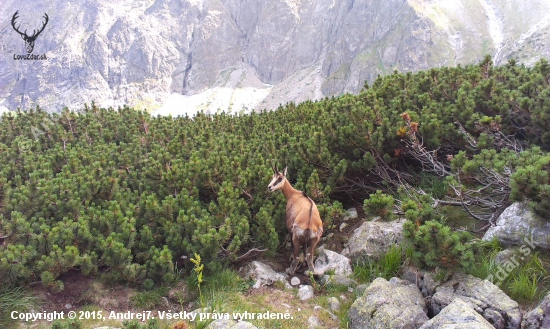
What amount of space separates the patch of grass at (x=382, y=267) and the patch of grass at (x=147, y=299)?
12.4ft

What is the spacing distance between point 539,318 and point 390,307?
5.89ft

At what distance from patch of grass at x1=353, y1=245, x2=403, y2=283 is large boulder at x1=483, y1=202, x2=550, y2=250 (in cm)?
153

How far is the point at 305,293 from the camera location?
6.75 meters

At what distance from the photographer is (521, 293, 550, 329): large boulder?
14.1 feet

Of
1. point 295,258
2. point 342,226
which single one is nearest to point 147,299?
point 295,258

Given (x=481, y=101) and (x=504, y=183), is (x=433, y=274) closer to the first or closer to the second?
(x=504, y=183)

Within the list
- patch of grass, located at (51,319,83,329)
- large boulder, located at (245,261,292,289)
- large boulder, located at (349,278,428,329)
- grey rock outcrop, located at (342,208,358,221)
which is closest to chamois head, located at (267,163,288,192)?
large boulder, located at (245,261,292,289)

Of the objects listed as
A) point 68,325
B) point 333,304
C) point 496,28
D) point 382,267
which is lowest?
point 333,304

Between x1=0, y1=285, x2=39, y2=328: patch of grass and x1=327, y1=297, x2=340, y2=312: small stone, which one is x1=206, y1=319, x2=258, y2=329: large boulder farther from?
x1=0, y1=285, x2=39, y2=328: patch of grass

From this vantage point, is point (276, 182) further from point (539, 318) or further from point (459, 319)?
point (539, 318)

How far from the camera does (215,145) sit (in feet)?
33.3

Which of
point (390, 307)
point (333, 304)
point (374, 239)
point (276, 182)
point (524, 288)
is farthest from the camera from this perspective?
point (276, 182)

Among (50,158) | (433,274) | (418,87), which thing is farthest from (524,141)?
(50,158)

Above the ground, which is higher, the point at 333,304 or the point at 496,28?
the point at 496,28
